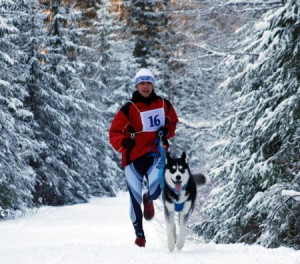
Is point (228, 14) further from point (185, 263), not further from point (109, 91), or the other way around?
point (109, 91)

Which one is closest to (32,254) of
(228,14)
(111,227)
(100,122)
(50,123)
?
(228,14)

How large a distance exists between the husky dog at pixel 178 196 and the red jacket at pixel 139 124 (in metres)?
0.67

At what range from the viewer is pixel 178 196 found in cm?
639

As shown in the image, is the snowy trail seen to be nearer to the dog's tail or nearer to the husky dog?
the husky dog

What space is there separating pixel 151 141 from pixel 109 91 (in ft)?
79.7

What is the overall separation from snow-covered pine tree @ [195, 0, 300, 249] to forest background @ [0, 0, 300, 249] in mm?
19

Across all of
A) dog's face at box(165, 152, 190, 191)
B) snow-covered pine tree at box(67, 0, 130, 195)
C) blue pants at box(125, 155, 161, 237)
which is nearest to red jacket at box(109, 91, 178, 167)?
blue pants at box(125, 155, 161, 237)

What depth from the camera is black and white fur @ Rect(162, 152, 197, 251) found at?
6383mm

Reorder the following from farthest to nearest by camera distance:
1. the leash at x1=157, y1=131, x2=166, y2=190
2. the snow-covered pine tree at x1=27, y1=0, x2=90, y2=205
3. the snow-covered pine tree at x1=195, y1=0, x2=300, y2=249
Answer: the snow-covered pine tree at x1=27, y1=0, x2=90, y2=205
the snow-covered pine tree at x1=195, y1=0, x2=300, y2=249
the leash at x1=157, y1=131, x2=166, y2=190

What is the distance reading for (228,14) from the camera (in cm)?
888

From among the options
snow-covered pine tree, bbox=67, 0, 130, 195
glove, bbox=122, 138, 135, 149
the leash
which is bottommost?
snow-covered pine tree, bbox=67, 0, 130, 195

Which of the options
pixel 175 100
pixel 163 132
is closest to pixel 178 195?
pixel 163 132

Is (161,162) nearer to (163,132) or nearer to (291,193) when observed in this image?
(163,132)

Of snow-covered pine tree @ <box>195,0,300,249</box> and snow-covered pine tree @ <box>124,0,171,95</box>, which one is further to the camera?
snow-covered pine tree @ <box>124,0,171,95</box>
